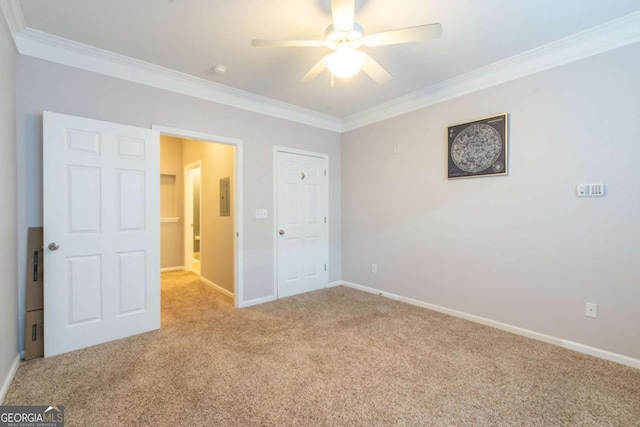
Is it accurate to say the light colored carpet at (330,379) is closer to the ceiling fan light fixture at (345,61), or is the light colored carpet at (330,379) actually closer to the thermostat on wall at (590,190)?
the thermostat on wall at (590,190)

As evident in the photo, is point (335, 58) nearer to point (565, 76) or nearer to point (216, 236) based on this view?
point (565, 76)

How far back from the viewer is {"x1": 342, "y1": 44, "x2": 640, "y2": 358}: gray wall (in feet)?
7.32

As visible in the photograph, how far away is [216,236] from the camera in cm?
439

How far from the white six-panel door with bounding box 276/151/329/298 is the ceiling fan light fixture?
2.03m

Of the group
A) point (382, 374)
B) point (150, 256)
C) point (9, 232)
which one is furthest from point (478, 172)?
point (9, 232)

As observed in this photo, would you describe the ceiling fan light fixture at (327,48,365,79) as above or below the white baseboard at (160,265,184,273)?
above

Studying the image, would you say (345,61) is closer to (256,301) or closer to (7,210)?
(7,210)

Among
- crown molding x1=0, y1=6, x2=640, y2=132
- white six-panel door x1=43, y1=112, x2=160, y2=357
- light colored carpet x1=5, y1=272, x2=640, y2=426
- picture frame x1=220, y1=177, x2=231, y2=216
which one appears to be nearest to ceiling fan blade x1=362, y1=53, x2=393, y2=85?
crown molding x1=0, y1=6, x2=640, y2=132

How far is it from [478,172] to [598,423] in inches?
83.0

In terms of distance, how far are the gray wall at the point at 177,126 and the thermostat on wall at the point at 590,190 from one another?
9.47 ft

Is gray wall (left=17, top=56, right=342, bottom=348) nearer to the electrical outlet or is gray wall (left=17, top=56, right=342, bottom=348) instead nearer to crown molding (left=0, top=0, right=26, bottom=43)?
crown molding (left=0, top=0, right=26, bottom=43)

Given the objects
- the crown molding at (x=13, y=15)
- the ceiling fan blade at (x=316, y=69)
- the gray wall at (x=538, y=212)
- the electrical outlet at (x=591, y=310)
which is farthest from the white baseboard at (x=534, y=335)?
the crown molding at (x=13, y=15)

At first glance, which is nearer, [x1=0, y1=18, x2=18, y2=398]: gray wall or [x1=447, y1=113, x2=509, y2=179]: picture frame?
[x1=0, y1=18, x2=18, y2=398]: gray wall

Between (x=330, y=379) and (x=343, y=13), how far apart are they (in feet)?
7.75
